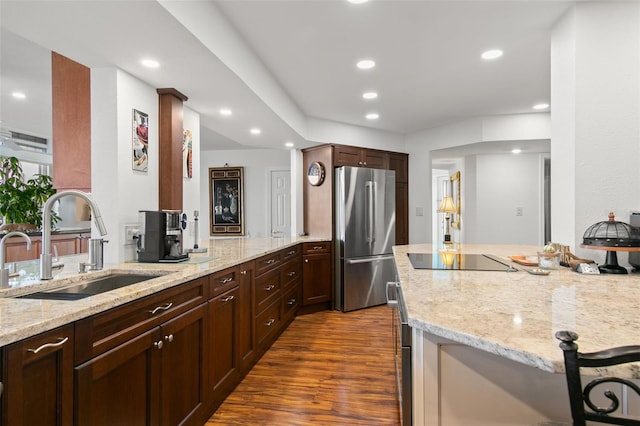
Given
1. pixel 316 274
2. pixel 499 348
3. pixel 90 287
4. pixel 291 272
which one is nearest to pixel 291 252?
pixel 291 272

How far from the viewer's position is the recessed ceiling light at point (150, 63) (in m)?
2.05

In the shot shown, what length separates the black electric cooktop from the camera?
6.28ft

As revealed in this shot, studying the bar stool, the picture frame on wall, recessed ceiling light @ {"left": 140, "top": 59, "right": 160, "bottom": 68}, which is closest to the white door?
the picture frame on wall

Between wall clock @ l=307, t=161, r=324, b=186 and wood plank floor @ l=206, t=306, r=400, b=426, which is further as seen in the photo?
wall clock @ l=307, t=161, r=324, b=186

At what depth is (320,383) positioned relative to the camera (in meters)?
2.45

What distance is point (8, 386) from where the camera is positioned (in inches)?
34.8

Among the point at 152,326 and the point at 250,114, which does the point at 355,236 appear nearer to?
the point at 250,114

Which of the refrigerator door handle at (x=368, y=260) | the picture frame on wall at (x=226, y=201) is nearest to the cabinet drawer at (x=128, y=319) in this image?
the refrigerator door handle at (x=368, y=260)

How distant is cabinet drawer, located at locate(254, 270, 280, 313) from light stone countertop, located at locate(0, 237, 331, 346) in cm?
52

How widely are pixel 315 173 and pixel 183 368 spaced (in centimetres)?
326

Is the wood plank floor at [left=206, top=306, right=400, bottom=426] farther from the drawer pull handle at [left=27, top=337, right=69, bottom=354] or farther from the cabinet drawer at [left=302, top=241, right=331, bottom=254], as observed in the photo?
the drawer pull handle at [left=27, top=337, right=69, bottom=354]

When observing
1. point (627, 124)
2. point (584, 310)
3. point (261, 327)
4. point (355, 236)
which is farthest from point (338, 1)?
point (355, 236)

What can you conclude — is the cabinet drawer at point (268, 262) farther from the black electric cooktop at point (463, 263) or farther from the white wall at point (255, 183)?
the white wall at point (255, 183)

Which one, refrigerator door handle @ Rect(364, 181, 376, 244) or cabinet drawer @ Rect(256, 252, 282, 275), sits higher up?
refrigerator door handle @ Rect(364, 181, 376, 244)
